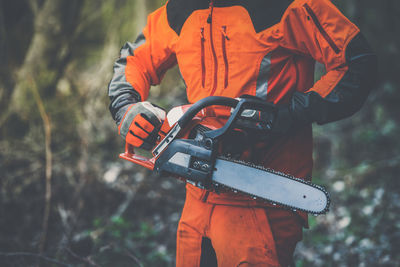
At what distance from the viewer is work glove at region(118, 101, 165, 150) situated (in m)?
1.46

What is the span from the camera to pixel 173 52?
5.76ft

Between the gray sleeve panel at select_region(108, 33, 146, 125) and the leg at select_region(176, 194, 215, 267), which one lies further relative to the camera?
the gray sleeve panel at select_region(108, 33, 146, 125)

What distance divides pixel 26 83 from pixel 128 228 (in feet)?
8.99

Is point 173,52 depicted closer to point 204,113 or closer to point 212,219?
point 204,113

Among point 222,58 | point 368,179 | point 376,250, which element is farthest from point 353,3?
point 222,58

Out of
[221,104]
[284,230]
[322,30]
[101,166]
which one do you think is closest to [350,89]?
[322,30]

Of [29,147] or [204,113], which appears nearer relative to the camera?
[204,113]

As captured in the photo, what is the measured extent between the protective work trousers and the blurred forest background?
1.23 meters

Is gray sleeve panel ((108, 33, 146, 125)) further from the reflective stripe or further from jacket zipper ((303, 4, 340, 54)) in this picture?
jacket zipper ((303, 4, 340, 54))

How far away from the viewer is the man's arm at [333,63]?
1.27 meters

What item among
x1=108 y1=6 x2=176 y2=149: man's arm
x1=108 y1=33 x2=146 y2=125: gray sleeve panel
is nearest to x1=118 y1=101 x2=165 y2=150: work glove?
x1=108 y1=6 x2=176 y2=149: man's arm

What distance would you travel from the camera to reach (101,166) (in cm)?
455

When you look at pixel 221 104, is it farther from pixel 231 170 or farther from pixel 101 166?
pixel 101 166

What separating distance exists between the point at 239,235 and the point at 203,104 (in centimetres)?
65
